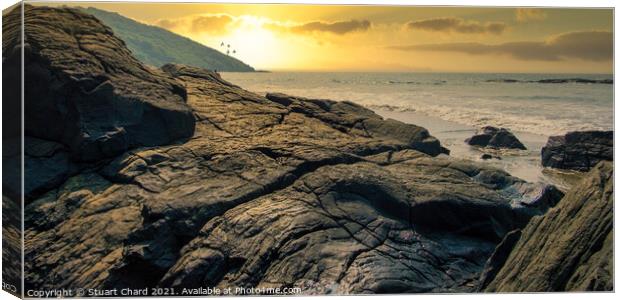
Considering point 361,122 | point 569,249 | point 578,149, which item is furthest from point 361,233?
point 578,149

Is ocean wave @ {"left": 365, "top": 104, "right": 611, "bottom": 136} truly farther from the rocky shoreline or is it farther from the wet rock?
the wet rock

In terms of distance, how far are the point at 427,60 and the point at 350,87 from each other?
5.51 feet

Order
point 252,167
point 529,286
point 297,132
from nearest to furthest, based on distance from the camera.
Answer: point 529,286 < point 252,167 < point 297,132

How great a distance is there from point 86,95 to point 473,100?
7.83 meters

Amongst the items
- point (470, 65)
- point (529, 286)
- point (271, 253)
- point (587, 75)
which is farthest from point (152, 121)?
point (587, 75)

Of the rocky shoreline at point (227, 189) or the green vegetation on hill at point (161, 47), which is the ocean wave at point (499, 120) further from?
the green vegetation on hill at point (161, 47)

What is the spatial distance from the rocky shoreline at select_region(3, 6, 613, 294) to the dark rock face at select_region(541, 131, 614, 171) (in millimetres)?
625

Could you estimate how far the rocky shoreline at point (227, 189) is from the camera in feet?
40.8

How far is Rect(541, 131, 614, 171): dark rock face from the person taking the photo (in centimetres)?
1391

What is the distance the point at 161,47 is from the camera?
14.2 meters

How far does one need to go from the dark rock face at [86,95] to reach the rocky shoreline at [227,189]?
3cm

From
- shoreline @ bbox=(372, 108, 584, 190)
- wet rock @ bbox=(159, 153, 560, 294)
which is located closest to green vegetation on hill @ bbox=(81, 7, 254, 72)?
wet rock @ bbox=(159, 153, 560, 294)

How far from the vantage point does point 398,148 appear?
1497 centimetres

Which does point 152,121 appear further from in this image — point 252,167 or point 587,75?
point 587,75
